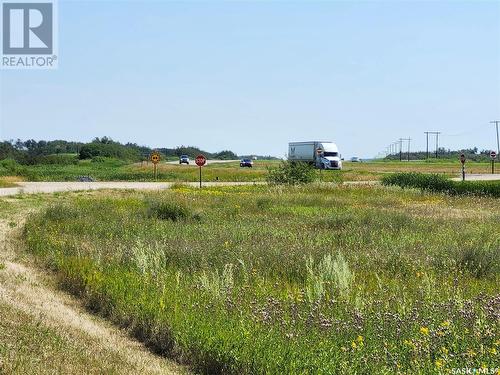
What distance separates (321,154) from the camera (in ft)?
215

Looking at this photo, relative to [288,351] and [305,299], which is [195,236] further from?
[288,351]

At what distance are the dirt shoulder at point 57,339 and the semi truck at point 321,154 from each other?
55.7 m

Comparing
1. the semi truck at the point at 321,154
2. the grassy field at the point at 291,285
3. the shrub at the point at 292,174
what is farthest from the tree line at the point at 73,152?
the grassy field at the point at 291,285

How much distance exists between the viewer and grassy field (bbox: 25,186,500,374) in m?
5.96

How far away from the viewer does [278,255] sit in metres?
10.7

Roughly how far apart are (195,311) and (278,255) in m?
3.56

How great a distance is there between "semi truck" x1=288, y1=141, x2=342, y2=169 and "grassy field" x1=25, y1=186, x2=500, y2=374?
48.5m

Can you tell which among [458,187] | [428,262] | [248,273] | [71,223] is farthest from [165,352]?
[458,187]

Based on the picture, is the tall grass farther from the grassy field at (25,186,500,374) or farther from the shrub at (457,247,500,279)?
the shrub at (457,247,500,279)

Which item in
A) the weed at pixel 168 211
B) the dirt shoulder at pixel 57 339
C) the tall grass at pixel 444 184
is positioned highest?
the tall grass at pixel 444 184

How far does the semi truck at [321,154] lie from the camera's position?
6631 centimetres

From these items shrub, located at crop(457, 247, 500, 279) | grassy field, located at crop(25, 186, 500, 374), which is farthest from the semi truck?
shrub, located at crop(457, 247, 500, 279)

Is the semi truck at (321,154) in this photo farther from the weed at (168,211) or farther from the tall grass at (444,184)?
the weed at (168,211)

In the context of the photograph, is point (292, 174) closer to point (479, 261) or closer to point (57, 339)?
point (479, 261)
